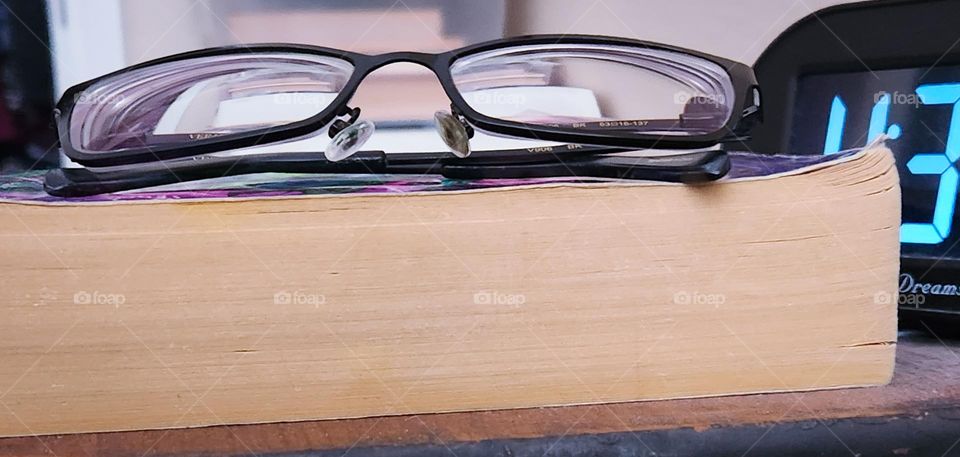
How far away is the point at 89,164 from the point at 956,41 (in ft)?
1.46

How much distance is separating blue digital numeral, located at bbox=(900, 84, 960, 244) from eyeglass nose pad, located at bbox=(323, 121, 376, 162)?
0.29 meters

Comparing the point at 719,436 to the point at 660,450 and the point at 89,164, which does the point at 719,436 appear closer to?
the point at 660,450

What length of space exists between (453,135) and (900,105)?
27cm

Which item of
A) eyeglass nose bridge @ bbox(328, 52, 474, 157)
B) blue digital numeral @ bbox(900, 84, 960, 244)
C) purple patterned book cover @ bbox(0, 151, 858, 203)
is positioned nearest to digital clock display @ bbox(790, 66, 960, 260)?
blue digital numeral @ bbox(900, 84, 960, 244)

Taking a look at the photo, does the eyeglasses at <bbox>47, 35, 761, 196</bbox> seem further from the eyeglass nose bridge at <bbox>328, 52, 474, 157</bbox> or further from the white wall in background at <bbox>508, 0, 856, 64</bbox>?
the white wall in background at <bbox>508, 0, 856, 64</bbox>

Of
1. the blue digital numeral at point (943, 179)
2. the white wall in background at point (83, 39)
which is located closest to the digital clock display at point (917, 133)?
the blue digital numeral at point (943, 179)

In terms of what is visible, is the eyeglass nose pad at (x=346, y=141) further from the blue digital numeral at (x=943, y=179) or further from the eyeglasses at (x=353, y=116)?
the blue digital numeral at (x=943, y=179)

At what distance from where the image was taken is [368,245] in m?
0.27

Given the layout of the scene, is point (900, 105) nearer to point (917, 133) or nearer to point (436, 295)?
point (917, 133)

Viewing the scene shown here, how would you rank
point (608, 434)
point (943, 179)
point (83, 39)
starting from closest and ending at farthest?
point (608, 434)
point (943, 179)
point (83, 39)

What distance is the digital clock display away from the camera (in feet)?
1.27

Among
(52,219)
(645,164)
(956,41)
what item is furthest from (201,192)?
(956,41)

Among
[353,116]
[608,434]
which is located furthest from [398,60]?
[608,434]

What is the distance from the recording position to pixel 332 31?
20.3 inches
